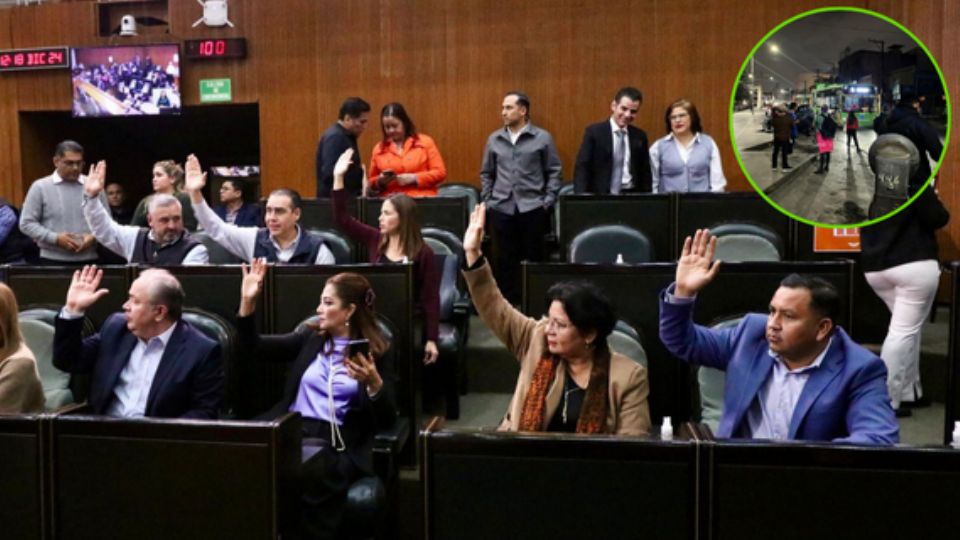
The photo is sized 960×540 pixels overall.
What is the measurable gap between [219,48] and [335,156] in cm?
252

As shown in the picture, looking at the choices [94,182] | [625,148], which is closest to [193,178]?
[94,182]

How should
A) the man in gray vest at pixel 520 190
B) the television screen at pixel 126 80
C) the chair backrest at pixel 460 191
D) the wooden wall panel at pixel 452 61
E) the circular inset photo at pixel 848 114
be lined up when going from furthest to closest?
the television screen at pixel 126 80 → the wooden wall panel at pixel 452 61 → the chair backrest at pixel 460 191 → the man in gray vest at pixel 520 190 → the circular inset photo at pixel 848 114

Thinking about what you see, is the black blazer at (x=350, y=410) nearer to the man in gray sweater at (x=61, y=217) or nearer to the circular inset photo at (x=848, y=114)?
the circular inset photo at (x=848, y=114)

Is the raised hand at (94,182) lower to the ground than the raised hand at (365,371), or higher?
higher

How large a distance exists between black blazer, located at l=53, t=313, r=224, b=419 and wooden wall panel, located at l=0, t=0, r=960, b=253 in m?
3.89

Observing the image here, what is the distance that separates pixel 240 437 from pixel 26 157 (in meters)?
6.32

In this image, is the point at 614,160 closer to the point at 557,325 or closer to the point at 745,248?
the point at 745,248

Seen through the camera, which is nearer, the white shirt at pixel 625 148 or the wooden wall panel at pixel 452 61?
the white shirt at pixel 625 148

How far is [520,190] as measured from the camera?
457 cm

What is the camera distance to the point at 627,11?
19.2ft

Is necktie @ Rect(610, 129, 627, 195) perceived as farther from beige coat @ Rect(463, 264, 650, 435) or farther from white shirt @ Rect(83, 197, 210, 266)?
beige coat @ Rect(463, 264, 650, 435)

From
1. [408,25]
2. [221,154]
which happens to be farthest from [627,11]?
[221,154]

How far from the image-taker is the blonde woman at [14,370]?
2.26 meters

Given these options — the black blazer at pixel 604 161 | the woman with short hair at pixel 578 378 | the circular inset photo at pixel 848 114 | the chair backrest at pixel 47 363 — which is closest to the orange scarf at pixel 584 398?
the woman with short hair at pixel 578 378
